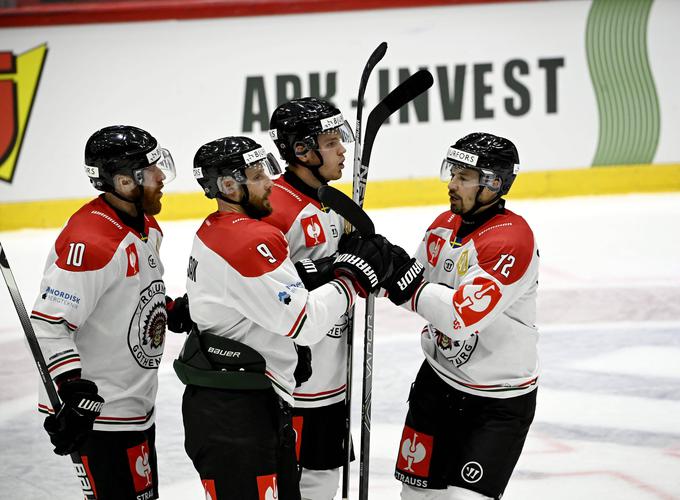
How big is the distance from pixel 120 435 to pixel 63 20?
5.54 meters

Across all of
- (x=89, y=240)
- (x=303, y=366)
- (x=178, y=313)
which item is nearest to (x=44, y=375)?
(x=89, y=240)

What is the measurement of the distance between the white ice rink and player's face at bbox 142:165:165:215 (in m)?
1.15

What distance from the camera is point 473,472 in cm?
277

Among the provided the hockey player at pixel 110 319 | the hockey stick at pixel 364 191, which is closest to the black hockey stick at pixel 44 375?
the hockey player at pixel 110 319

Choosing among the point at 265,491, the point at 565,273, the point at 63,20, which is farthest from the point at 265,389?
the point at 63,20

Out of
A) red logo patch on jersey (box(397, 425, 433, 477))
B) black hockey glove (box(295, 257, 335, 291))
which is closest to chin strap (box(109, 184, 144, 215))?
black hockey glove (box(295, 257, 335, 291))

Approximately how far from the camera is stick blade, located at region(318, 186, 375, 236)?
8.52ft

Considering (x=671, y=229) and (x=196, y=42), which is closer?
(x=671, y=229)

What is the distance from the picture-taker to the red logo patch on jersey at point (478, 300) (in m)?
2.69

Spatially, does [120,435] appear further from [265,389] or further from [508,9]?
[508,9]

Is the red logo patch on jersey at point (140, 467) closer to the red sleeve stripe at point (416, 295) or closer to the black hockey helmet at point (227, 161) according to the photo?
the black hockey helmet at point (227, 161)

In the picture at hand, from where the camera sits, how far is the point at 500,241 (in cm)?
275

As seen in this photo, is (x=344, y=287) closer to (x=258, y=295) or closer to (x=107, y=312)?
(x=258, y=295)

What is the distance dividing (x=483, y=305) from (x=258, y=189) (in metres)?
0.65
